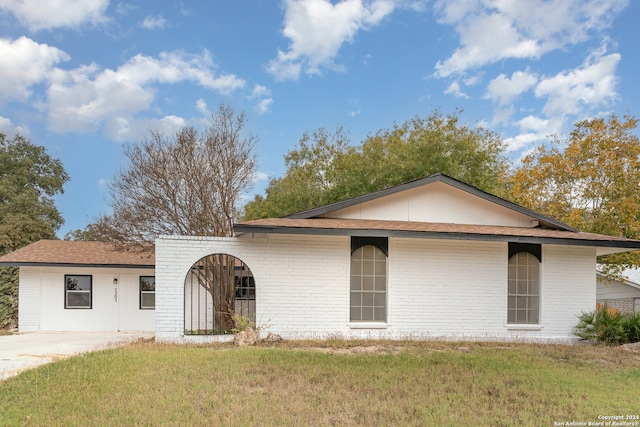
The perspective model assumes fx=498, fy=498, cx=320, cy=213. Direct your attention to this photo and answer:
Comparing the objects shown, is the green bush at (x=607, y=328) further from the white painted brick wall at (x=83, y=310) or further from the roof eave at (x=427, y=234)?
the white painted brick wall at (x=83, y=310)

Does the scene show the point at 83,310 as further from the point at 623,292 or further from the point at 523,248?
the point at 623,292

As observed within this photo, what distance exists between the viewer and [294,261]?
1220 cm

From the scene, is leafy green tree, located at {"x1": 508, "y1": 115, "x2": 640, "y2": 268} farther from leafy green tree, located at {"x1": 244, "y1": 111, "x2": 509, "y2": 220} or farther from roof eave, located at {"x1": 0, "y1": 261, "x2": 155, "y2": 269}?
roof eave, located at {"x1": 0, "y1": 261, "x2": 155, "y2": 269}

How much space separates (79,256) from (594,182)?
64.4ft

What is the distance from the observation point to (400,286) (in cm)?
1264

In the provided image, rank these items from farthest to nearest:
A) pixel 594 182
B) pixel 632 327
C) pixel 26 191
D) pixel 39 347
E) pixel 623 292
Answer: pixel 26 191
pixel 623 292
pixel 594 182
pixel 632 327
pixel 39 347

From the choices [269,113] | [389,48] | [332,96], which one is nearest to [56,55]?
[269,113]

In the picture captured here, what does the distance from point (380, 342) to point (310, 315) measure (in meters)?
1.80

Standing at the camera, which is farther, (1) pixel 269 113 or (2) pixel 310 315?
(1) pixel 269 113

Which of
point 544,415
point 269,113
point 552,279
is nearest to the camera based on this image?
point 544,415

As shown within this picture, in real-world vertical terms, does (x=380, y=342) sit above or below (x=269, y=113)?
below

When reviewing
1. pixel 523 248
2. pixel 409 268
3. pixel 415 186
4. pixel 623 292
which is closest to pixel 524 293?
pixel 523 248

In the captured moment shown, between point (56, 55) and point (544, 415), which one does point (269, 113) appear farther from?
point (544, 415)

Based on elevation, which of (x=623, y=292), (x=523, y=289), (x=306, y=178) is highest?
(x=306, y=178)
